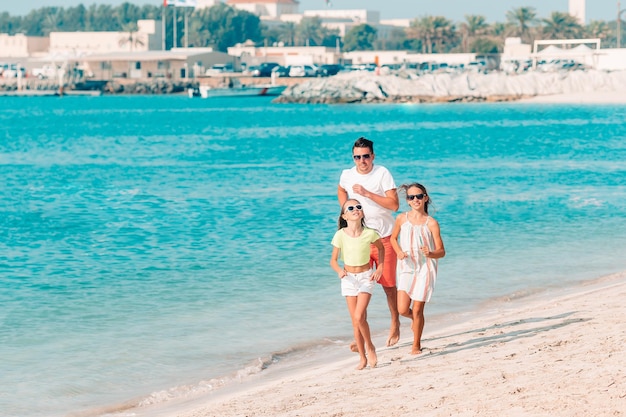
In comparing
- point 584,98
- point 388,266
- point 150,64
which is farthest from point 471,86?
point 388,266

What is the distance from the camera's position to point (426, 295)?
30.8 feet

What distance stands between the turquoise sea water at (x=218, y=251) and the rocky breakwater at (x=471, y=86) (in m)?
70.2

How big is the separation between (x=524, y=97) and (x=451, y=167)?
Answer: 83.5 meters

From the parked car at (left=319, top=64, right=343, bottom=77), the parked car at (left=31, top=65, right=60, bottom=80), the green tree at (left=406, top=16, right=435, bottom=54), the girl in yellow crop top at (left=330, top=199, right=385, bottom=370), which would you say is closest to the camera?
the girl in yellow crop top at (left=330, top=199, right=385, bottom=370)

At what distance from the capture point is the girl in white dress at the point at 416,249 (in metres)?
9.15

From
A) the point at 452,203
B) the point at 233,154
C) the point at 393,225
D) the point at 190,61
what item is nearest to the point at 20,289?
the point at 393,225

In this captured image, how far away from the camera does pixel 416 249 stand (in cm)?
921

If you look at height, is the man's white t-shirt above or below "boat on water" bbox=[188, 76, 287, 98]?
below

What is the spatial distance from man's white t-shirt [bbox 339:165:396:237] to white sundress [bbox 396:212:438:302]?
0.19m

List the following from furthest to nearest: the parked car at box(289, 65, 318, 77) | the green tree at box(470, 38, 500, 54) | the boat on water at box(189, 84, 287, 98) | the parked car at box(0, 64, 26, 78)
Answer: the parked car at box(0, 64, 26, 78) < the green tree at box(470, 38, 500, 54) < the parked car at box(289, 65, 318, 77) < the boat on water at box(189, 84, 287, 98)

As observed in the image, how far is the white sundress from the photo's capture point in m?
9.18

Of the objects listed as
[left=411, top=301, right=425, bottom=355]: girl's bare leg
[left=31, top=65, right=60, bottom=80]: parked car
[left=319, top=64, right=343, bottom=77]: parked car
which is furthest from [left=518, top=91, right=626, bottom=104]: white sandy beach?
[left=411, top=301, right=425, bottom=355]: girl's bare leg

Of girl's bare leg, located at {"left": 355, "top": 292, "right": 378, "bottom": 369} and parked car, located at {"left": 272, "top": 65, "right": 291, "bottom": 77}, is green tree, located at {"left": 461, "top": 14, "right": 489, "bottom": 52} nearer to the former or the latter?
parked car, located at {"left": 272, "top": 65, "right": 291, "bottom": 77}

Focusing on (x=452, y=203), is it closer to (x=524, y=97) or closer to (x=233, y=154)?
(x=233, y=154)
